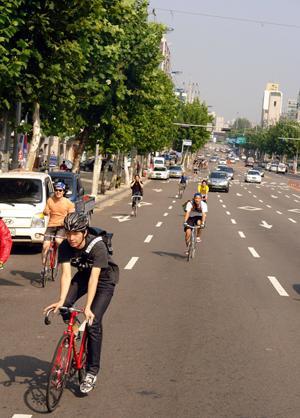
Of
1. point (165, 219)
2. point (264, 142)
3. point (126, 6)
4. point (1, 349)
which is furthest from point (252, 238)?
point (264, 142)

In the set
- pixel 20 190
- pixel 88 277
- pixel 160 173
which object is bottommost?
pixel 160 173

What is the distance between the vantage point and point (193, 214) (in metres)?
18.1

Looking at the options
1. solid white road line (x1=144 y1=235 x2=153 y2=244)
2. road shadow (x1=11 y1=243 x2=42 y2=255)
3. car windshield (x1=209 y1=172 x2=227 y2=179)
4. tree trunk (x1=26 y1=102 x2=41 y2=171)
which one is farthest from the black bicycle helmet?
car windshield (x1=209 y1=172 x2=227 y2=179)

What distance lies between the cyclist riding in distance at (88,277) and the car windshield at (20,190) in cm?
1082

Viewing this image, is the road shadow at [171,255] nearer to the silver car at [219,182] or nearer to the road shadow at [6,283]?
the road shadow at [6,283]

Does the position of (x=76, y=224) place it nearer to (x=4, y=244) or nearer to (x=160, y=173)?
(x=4, y=244)

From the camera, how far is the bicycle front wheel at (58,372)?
616cm

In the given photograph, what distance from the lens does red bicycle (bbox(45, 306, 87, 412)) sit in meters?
6.19

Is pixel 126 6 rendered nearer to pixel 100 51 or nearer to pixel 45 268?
pixel 100 51

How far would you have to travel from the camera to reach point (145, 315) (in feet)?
35.2

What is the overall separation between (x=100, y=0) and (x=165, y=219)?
47.2 ft

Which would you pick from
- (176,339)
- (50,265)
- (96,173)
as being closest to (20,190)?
(50,265)

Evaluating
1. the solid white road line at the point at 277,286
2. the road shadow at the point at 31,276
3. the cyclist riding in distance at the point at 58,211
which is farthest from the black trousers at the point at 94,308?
the solid white road line at the point at 277,286

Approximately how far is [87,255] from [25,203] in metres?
11.0
